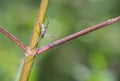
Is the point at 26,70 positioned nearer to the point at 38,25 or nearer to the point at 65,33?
the point at 38,25

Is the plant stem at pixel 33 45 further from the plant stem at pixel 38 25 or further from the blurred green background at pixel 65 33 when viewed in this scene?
the blurred green background at pixel 65 33

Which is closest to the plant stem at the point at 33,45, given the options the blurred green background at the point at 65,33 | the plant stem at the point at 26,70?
the plant stem at the point at 26,70

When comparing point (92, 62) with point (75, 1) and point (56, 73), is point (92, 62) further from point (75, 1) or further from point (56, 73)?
point (75, 1)

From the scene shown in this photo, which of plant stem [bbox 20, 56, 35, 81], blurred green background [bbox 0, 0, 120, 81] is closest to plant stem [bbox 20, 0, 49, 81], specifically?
plant stem [bbox 20, 56, 35, 81]

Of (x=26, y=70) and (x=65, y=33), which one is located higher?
(x=26, y=70)

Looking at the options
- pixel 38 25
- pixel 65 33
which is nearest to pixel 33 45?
pixel 38 25

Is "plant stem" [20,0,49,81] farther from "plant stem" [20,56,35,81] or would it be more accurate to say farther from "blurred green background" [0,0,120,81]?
"blurred green background" [0,0,120,81]

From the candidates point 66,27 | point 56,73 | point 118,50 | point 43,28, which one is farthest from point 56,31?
point 43,28

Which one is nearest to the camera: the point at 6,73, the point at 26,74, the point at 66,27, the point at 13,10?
the point at 26,74
